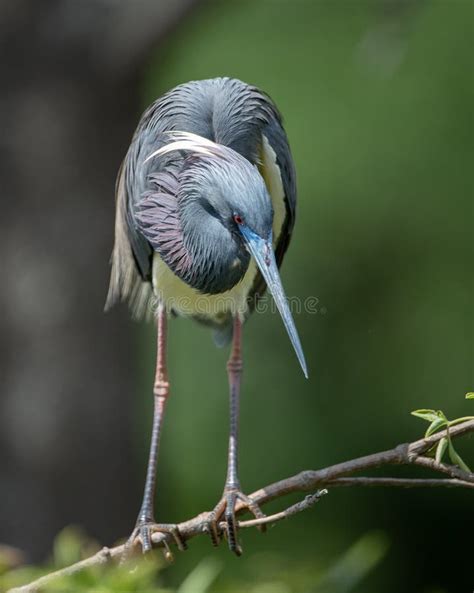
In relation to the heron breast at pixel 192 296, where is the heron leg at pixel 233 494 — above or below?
below

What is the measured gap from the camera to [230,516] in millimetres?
2939

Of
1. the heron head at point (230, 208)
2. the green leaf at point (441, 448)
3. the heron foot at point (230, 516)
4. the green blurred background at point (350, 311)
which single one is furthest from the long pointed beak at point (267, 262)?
the green blurred background at point (350, 311)

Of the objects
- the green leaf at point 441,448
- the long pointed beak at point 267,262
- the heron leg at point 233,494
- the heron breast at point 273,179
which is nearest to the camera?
the green leaf at point 441,448

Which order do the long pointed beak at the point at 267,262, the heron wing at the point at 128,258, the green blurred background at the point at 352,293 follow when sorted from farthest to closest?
the green blurred background at the point at 352,293 → the heron wing at the point at 128,258 → the long pointed beak at the point at 267,262

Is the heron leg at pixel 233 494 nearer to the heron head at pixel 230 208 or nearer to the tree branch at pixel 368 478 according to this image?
the tree branch at pixel 368 478

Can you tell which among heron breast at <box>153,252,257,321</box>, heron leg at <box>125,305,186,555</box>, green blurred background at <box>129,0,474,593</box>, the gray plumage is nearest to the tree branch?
heron leg at <box>125,305,186,555</box>

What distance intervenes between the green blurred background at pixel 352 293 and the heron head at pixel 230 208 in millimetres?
3608

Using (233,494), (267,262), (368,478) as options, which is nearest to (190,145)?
(267,262)

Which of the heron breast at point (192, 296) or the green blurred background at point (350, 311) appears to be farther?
the green blurred background at point (350, 311)

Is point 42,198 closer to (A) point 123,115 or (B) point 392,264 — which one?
(A) point 123,115

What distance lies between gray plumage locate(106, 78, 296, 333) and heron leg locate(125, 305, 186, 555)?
0.24m

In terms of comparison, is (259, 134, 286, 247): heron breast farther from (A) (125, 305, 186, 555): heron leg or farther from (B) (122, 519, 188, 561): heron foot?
(B) (122, 519, 188, 561): heron foot

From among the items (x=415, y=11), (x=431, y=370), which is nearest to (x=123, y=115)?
(x=415, y=11)

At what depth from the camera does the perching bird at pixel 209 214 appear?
9.14 feet
